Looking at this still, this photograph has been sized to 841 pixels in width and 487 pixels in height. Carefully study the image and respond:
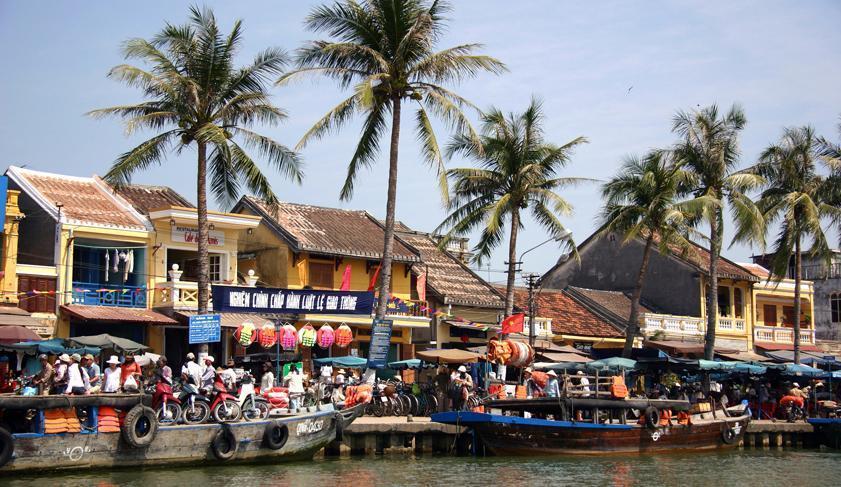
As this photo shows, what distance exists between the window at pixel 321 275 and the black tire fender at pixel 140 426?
18230 mm

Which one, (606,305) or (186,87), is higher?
(186,87)

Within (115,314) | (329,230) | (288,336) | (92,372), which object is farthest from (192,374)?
(329,230)

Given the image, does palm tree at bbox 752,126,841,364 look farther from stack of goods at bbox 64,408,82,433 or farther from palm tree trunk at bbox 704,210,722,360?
stack of goods at bbox 64,408,82,433

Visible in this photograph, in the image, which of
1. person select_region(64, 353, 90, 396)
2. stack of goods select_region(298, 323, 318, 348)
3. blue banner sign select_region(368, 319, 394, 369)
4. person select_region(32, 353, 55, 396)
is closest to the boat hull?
person select_region(64, 353, 90, 396)

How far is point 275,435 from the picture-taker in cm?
2706

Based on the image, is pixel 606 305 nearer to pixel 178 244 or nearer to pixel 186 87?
pixel 178 244

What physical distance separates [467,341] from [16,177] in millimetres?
19559

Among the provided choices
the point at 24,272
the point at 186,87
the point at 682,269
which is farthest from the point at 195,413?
the point at 682,269

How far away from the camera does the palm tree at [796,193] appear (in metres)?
44.8

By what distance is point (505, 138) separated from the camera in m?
39.1

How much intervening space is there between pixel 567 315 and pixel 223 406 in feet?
90.2

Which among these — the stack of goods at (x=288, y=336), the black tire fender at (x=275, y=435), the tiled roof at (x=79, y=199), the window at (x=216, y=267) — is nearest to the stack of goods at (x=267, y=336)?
the stack of goods at (x=288, y=336)

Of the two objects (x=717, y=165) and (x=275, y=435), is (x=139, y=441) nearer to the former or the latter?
(x=275, y=435)

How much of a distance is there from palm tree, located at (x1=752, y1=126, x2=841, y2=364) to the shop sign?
22291mm
